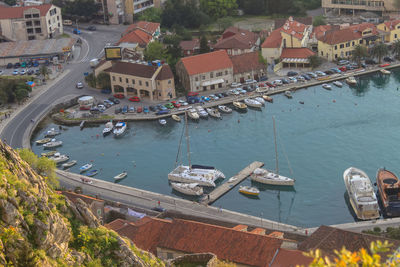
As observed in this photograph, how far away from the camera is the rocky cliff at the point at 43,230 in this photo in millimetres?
12914

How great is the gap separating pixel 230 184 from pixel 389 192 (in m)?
11.0

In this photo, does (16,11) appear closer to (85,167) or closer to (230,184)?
(85,167)

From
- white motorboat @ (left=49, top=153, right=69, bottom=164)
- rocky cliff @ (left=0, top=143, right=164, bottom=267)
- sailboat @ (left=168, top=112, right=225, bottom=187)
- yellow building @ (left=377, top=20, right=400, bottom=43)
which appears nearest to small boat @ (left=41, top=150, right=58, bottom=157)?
white motorboat @ (left=49, top=153, right=69, bottom=164)

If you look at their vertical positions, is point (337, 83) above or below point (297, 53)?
below

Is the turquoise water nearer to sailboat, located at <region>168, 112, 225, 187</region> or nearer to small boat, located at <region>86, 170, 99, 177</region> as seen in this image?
small boat, located at <region>86, 170, 99, 177</region>

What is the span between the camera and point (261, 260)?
1180 inches

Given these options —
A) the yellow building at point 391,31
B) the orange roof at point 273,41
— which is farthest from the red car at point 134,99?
the yellow building at point 391,31

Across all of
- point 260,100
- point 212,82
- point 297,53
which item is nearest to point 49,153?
point 212,82

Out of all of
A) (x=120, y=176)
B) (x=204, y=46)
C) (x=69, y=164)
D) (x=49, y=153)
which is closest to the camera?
(x=120, y=176)

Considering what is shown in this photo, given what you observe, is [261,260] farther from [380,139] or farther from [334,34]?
[334,34]

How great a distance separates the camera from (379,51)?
70750mm

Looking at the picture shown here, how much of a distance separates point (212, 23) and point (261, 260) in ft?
205

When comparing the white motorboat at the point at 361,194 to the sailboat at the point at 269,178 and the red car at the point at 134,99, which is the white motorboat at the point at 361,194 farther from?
the red car at the point at 134,99

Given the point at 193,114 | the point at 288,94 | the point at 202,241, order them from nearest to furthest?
the point at 202,241 → the point at 193,114 → the point at 288,94
